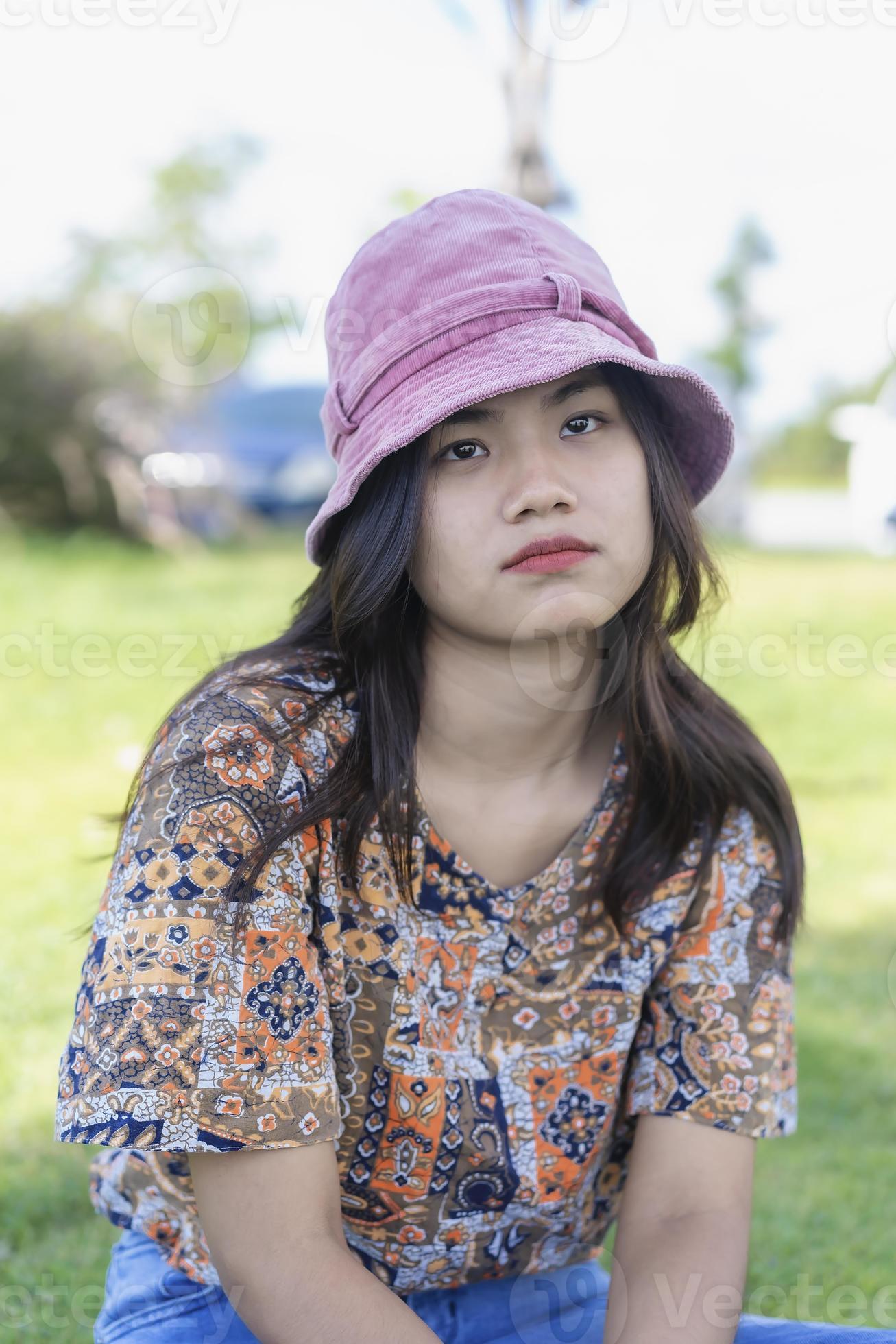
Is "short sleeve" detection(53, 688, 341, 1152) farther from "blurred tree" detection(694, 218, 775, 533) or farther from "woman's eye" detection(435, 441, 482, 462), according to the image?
"blurred tree" detection(694, 218, 775, 533)

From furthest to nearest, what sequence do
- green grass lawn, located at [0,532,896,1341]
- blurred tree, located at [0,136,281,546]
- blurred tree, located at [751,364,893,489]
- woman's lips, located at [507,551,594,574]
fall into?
blurred tree, located at [751,364,893,489] → blurred tree, located at [0,136,281,546] → green grass lawn, located at [0,532,896,1341] → woman's lips, located at [507,551,594,574]

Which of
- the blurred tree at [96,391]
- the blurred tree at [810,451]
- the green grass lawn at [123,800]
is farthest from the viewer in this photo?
the blurred tree at [810,451]

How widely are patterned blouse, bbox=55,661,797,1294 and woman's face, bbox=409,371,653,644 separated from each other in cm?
27

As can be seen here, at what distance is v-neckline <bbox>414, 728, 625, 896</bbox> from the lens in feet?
5.79

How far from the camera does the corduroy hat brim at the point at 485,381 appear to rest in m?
1.58

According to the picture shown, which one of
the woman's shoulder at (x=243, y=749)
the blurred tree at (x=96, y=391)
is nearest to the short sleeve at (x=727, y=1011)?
the woman's shoulder at (x=243, y=749)

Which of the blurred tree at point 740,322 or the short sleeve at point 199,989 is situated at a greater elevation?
the blurred tree at point 740,322

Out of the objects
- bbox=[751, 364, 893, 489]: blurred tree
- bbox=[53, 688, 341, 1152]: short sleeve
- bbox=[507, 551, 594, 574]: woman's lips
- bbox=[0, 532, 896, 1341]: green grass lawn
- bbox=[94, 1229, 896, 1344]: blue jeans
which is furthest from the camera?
bbox=[751, 364, 893, 489]: blurred tree

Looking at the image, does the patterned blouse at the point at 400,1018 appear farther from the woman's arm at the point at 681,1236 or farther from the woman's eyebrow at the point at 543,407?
the woman's eyebrow at the point at 543,407

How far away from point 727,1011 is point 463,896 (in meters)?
0.41

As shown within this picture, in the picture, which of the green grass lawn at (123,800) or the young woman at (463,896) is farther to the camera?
the green grass lawn at (123,800)

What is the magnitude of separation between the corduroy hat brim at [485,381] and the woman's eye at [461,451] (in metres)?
0.06

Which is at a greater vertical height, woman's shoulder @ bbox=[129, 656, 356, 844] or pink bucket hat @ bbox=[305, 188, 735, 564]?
pink bucket hat @ bbox=[305, 188, 735, 564]

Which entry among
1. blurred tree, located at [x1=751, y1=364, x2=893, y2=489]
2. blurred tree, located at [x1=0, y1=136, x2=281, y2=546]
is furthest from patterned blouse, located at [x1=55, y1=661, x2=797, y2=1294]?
blurred tree, located at [x1=751, y1=364, x2=893, y2=489]
